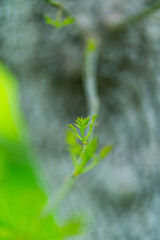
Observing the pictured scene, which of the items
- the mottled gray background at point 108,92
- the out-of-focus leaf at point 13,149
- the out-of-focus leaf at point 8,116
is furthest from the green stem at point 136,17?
the out-of-focus leaf at point 8,116

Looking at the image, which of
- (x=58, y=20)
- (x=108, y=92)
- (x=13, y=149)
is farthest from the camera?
(x=13, y=149)

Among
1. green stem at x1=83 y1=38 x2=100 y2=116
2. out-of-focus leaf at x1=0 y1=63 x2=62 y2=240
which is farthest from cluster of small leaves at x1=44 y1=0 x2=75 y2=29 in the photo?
out-of-focus leaf at x1=0 y1=63 x2=62 y2=240

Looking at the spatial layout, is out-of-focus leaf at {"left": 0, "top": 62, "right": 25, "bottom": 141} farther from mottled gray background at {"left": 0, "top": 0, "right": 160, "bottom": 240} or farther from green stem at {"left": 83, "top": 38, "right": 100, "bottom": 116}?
green stem at {"left": 83, "top": 38, "right": 100, "bottom": 116}

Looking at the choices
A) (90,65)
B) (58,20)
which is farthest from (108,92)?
(58,20)

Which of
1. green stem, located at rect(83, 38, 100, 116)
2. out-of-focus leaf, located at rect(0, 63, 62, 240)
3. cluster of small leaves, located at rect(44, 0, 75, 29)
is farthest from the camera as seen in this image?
out-of-focus leaf, located at rect(0, 63, 62, 240)

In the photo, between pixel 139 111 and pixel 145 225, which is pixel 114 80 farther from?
pixel 145 225

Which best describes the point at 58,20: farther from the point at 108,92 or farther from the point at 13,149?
the point at 13,149

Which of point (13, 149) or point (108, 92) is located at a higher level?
point (13, 149)

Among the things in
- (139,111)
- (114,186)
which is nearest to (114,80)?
(139,111)

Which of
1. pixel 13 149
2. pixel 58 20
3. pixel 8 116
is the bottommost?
pixel 58 20
